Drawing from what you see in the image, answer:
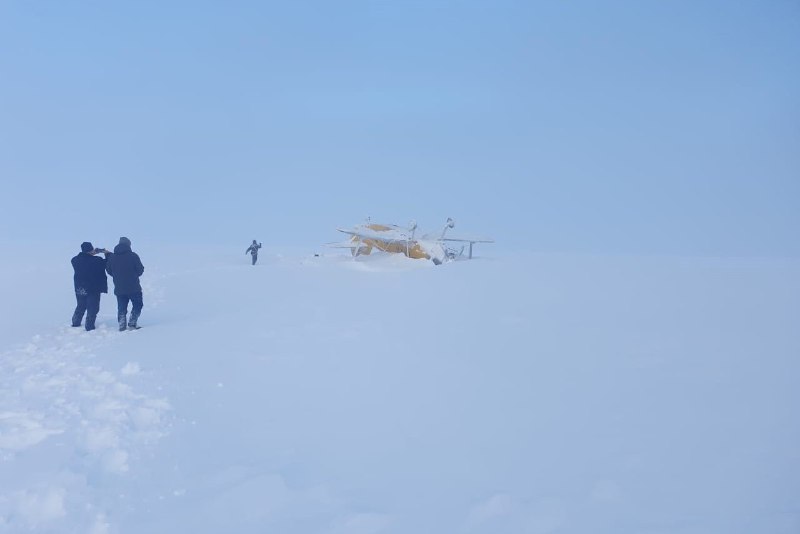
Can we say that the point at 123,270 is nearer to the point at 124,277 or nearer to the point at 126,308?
the point at 124,277

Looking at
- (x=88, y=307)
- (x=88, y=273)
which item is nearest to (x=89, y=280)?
(x=88, y=273)

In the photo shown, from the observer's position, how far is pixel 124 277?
10.9 metres

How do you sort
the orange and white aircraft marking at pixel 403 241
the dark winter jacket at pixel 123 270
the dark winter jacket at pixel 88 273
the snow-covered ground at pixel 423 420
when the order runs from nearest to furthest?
the snow-covered ground at pixel 423 420 → the dark winter jacket at pixel 123 270 → the dark winter jacket at pixel 88 273 → the orange and white aircraft marking at pixel 403 241

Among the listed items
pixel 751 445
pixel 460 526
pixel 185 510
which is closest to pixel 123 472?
pixel 185 510

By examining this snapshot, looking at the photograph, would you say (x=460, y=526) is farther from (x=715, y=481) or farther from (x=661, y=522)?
(x=715, y=481)

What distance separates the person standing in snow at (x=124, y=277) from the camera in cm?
1093

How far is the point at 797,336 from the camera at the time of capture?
7.86m

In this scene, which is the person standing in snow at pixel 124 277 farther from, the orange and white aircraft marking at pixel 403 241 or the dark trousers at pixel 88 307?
the orange and white aircraft marking at pixel 403 241

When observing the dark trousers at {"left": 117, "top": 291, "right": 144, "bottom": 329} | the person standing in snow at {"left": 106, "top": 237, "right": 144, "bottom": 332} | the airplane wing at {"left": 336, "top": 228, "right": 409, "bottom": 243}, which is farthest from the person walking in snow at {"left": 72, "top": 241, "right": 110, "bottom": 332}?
the airplane wing at {"left": 336, "top": 228, "right": 409, "bottom": 243}

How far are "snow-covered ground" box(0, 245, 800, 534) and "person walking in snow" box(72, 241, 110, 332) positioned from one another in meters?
0.44

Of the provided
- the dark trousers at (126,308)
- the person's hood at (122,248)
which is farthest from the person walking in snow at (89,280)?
the dark trousers at (126,308)

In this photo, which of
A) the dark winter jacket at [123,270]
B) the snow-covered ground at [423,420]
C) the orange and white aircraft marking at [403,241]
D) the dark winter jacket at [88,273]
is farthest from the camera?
the orange and white aircraft marking at [403,241]

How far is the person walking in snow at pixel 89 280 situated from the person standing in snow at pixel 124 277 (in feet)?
0.94

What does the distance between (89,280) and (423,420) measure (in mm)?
8585
